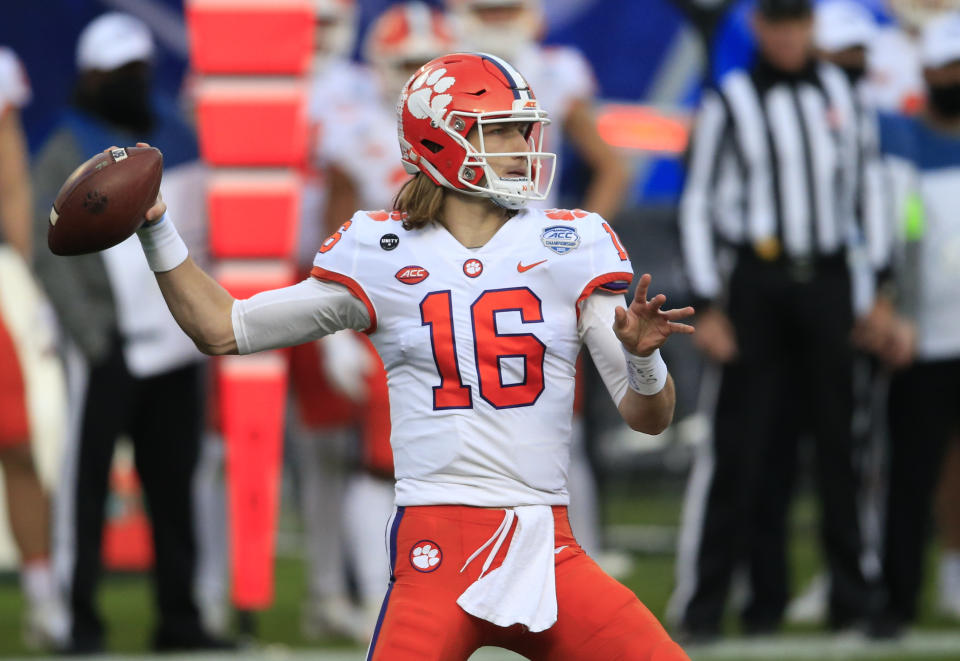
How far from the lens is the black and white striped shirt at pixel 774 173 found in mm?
5297

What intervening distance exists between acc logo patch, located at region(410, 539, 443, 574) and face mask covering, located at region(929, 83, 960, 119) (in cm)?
322

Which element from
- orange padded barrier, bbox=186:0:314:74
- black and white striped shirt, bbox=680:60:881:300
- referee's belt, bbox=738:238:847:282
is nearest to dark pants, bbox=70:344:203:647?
orange padded barrier, bbox=186:0:314:74

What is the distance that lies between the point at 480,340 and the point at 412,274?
6.7 inches

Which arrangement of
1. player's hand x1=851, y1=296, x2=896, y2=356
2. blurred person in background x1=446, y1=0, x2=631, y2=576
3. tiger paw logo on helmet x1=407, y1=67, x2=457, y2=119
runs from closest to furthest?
tiger paw logo on helmet x1=407, y1=67, x2=457, y2=119 < player's hand x1=851, y1=296, x2=896, y2=356 < blurred person in background x1=446, y1=0, x2=631, y2=576

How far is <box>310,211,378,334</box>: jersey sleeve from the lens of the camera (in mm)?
3068

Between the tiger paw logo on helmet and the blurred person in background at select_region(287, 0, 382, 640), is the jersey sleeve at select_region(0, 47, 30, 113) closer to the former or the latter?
the blurred person in background at select_region(287, 0, 382, 640)

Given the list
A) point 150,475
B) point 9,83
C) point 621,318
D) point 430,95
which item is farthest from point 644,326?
point 9,83

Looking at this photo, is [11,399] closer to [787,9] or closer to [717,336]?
[717,336]

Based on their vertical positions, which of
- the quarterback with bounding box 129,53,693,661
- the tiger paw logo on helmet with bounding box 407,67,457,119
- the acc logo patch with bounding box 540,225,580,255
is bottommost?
the quarterback with bounding box 129,53,693,661

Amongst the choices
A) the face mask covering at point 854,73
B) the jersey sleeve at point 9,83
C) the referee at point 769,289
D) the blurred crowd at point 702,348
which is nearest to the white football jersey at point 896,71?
the face mask covering at point 854,73

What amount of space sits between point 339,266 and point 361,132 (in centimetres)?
256

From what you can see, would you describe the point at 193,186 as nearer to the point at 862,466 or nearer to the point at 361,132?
the point at 361,132

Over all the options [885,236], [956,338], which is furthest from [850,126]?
[956,338]

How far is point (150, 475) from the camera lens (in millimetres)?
5367
